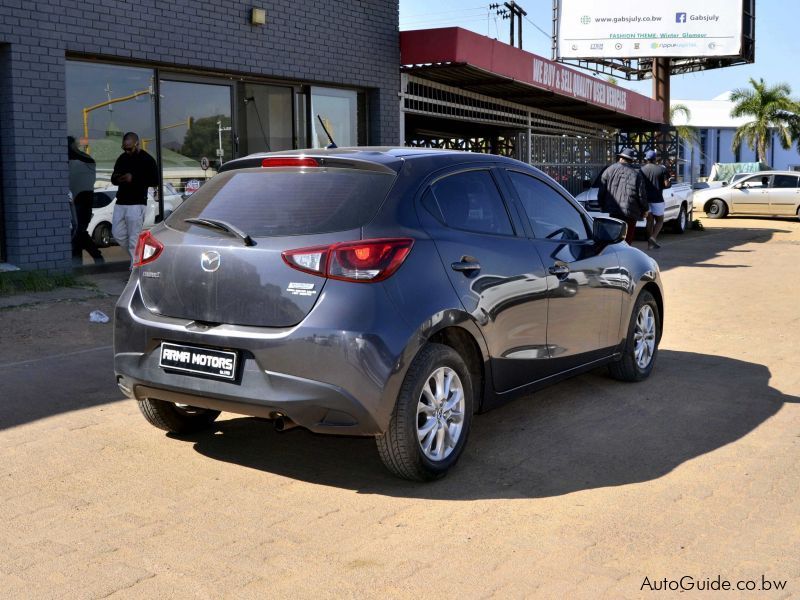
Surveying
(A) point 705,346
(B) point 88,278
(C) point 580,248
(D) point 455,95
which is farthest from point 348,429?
(D) point 455,95

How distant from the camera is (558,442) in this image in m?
5.73

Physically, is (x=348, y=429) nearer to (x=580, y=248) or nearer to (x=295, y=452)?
(x=295, y=452)

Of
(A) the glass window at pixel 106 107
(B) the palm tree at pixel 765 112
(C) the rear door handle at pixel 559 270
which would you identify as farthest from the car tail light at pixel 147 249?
(B) the palm tree at pixel 765 112

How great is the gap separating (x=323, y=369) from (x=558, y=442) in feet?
5.87

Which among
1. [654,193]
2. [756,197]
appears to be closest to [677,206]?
[654,193]

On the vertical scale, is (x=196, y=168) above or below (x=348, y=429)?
above

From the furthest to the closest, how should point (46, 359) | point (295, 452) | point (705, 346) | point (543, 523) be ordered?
point (705, 346) → point (46, 359) → point (295, 452) → point (543, 523)

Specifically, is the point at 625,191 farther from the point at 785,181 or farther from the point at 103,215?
the point at 785,181

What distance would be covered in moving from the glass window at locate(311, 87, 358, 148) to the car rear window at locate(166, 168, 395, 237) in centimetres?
963

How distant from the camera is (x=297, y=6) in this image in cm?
1395

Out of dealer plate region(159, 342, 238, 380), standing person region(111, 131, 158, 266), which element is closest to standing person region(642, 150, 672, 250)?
standing person region(111, 131, 158, 266)

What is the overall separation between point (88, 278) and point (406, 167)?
7360 millimetres

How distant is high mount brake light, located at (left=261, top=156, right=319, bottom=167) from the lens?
16.8 ft

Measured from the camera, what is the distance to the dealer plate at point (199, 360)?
15.5 ft
